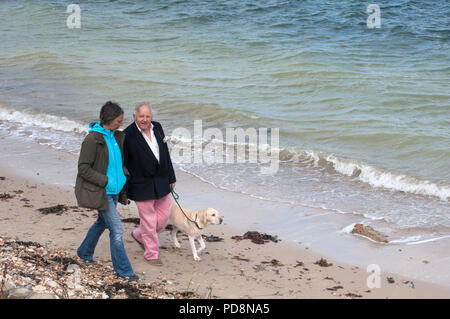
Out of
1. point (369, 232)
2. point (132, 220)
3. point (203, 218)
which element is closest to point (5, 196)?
point (132, 220)

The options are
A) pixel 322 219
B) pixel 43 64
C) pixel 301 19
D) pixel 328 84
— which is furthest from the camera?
pixel 301 19

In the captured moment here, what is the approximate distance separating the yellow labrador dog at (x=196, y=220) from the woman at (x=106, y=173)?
44.7 inches

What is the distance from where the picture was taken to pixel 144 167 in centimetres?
622

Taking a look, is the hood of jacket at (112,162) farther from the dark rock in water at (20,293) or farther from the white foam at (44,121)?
the white foam at (44,121)

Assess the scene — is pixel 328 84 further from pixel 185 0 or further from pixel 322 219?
pixel 185 0

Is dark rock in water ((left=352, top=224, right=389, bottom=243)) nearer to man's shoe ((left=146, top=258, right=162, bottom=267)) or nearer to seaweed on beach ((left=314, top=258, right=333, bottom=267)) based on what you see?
seaweed on beach ((left=314, top=258, right=333, bottom=267))

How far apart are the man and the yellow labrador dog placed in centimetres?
33

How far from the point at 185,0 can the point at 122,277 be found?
87.2ft

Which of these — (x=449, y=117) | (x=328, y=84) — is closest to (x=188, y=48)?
(x=328, y=84)

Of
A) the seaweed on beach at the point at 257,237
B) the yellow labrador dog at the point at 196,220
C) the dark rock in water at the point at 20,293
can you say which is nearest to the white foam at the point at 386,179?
the seaweed on beach at the point at 257,237

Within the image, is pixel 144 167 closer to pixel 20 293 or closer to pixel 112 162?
pixel 112 162

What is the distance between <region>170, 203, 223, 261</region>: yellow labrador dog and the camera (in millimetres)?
6800

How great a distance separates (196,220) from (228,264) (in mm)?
655

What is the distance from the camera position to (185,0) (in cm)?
3061
